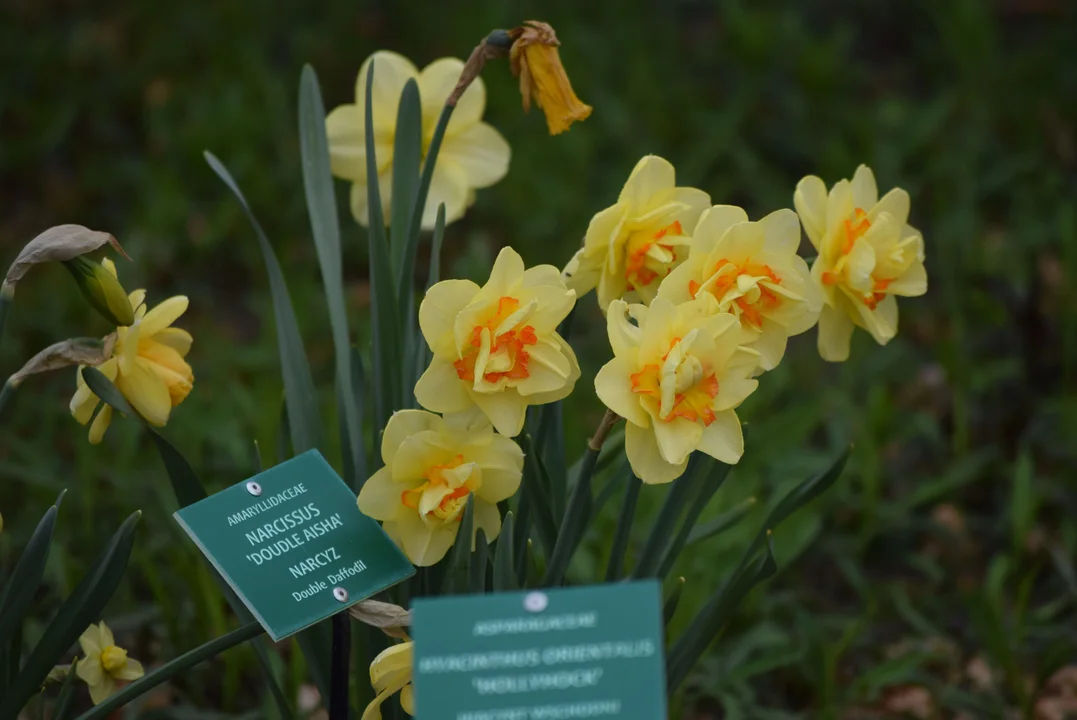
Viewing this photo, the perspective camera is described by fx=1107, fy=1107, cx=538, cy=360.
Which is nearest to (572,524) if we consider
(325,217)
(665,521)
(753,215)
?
(665,521)

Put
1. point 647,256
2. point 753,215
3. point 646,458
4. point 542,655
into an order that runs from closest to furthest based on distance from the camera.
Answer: point 542,655, point 646,458, point 647,256, point 753,215

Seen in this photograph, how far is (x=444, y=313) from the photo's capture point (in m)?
1.00

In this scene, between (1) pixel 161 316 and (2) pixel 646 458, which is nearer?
(2) pixel 646 458

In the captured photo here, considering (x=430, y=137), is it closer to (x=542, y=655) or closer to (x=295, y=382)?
(x=295, y=382)

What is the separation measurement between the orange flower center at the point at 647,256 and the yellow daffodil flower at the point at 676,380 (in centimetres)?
12

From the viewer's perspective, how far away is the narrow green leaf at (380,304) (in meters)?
1.23

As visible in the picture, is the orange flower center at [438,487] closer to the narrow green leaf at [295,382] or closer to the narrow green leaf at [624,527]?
the narrow green leaf at [624,527]

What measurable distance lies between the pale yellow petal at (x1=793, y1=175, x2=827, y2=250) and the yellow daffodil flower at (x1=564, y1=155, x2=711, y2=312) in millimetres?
120

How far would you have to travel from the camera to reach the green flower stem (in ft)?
3.48

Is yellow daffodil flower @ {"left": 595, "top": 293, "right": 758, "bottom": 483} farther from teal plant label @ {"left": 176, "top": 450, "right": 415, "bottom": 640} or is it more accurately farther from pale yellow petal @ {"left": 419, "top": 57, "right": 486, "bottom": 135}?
pale yellow petal @ {"left": 419, "top": 57, "right": 486, "bottom": 135}

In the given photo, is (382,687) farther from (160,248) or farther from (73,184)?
(73,184)

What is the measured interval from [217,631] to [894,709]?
40.4 inches

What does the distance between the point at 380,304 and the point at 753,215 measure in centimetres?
171

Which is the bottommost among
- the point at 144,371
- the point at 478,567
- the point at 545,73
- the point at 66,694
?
the point at 66,694
